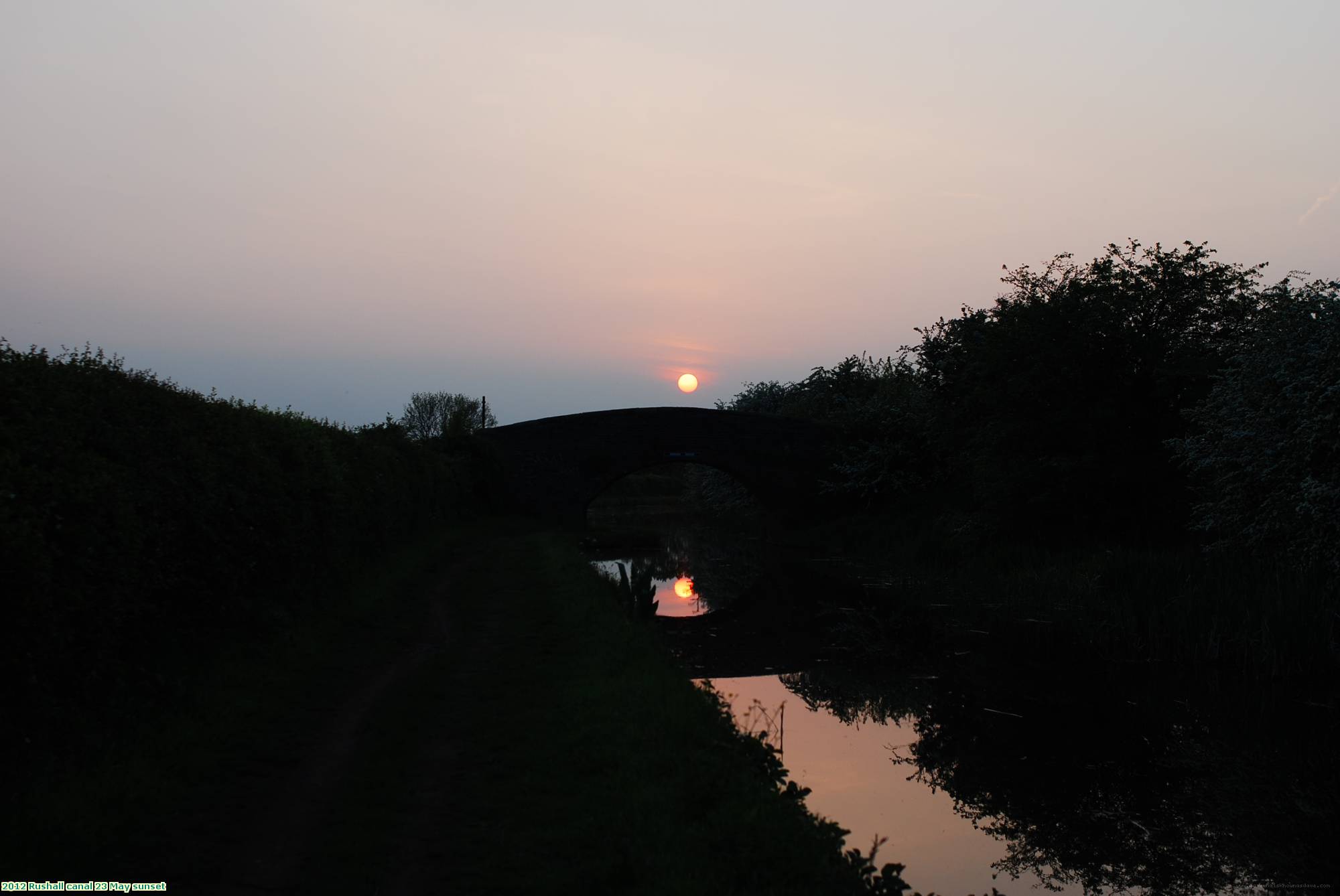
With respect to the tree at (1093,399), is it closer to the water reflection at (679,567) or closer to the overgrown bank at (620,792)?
the water reflection at (679,567)

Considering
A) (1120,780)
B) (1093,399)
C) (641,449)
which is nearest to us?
(1120,780)

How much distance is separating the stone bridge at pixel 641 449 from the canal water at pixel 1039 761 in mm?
22837

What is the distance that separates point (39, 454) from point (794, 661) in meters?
11.5

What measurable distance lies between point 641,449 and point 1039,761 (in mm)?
30972

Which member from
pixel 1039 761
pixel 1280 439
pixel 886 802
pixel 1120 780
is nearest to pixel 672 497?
pixel 1280 439

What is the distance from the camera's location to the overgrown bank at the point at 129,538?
6.30m

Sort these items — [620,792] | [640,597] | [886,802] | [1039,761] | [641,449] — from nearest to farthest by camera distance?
[620,792]
[886,802]
[1039,761]
[640,597]
[641,449]

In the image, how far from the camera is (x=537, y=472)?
1596 inches

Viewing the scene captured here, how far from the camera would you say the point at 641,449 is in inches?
1601

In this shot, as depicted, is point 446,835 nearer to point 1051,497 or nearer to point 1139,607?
point 1139,607

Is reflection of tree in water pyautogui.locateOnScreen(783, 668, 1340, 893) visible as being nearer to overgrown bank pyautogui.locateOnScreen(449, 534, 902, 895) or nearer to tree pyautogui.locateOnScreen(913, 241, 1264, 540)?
overgrown bank pyautogui.locateOnScreen(449, 534, 902, 895)

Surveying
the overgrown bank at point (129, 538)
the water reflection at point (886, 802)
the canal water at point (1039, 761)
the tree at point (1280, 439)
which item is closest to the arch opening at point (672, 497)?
the tree at point (1280, 439)

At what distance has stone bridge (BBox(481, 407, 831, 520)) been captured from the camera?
40.2 m

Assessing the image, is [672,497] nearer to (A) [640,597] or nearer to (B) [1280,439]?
(A) [640,597]
